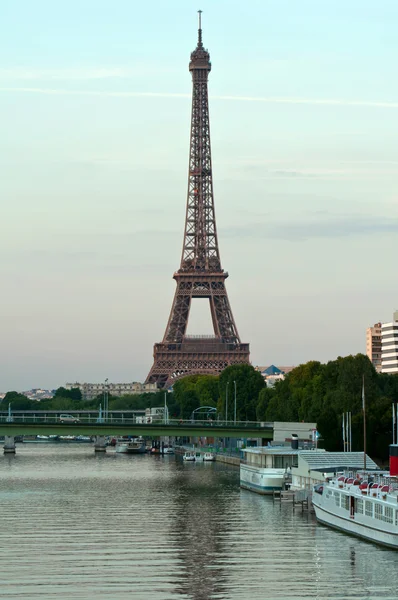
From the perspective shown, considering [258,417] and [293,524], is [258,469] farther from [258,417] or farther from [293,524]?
[258,417]

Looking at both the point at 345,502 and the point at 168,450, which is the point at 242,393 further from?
the point at 345,502

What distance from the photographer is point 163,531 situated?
198 ft

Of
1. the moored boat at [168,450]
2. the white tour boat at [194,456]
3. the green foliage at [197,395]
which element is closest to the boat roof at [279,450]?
the white tour boat at [194,456]

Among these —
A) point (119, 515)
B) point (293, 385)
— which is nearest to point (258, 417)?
point (293, 385)

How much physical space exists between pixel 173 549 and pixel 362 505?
9.17 meters

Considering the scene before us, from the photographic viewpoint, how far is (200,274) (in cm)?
18625

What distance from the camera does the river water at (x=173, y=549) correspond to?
43.8m

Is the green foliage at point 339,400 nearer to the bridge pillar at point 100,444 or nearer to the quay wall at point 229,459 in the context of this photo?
the quay wall at point 229,459

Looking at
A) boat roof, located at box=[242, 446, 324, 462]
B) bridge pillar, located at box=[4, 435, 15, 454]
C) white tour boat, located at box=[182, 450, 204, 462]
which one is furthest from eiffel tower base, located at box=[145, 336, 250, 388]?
boat roof, located at box=[242, 446, 324, 462]

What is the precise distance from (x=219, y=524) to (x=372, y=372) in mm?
50040

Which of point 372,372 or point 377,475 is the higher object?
point 372,372

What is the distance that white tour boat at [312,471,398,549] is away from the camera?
53500 millimetres

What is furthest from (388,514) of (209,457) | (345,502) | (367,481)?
(209,457)

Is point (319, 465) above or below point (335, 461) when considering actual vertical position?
below
